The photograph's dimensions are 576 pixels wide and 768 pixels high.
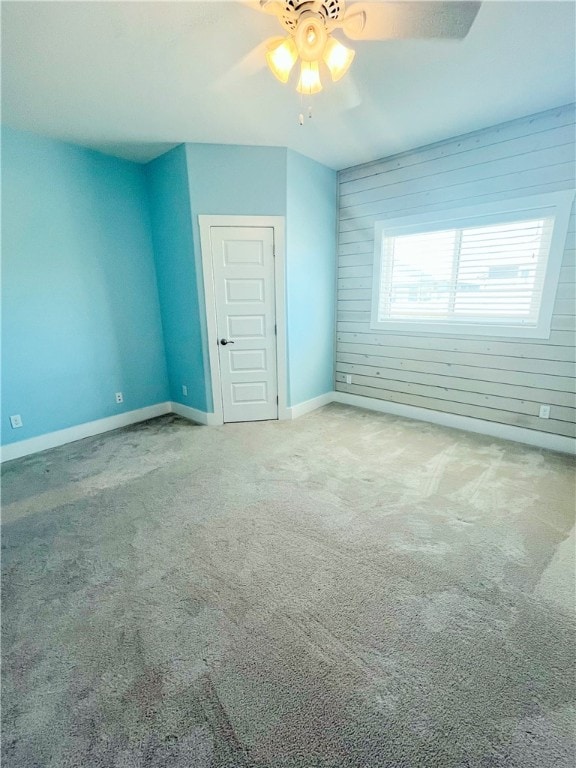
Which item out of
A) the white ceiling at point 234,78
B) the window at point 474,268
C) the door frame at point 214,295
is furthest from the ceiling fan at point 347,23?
the window at point 474,268

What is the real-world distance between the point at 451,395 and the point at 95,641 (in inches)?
138

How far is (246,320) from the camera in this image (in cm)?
355

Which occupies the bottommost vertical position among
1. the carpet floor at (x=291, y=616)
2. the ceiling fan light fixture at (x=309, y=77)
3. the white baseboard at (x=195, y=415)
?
the carpet floor at (x=291, y=616)

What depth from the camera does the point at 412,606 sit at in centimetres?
153

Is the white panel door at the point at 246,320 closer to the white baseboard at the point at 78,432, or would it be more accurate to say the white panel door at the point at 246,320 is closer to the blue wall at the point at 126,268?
the blue wall at the point at 126,268

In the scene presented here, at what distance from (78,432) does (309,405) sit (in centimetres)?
260

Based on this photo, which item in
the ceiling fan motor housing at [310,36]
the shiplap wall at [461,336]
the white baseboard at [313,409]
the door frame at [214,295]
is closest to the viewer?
the ceiling fan motor housing at [310,36]

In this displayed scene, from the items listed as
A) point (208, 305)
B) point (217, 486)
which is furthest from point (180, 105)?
point (217, 486)

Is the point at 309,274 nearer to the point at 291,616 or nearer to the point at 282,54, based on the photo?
the point at 282,54

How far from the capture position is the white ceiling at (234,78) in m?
1.64

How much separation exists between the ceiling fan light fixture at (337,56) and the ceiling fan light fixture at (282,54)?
0.16 m

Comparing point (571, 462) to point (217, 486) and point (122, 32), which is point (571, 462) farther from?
point (122, 32)

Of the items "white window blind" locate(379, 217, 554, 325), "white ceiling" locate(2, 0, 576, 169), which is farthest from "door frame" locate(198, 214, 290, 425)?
"white window blind" locate(379, 217, 554, 325)

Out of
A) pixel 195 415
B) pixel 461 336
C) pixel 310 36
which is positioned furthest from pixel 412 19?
pixel 195 415
